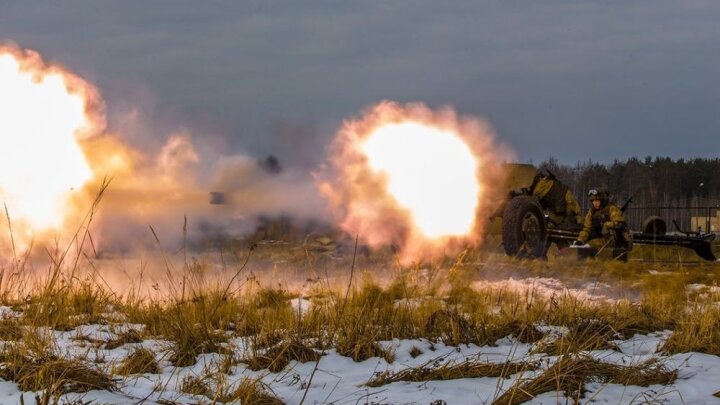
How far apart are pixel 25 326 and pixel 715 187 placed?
85463 millimetres

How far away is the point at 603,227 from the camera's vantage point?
14586 millimetres

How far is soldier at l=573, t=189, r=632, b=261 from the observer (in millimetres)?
14523

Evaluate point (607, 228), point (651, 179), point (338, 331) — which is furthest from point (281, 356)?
point (651, 179)

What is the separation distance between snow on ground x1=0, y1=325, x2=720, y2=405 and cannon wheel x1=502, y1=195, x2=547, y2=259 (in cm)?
822

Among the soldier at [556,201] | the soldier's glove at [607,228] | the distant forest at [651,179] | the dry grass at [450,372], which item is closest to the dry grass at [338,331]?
the dry grass at [450,372]

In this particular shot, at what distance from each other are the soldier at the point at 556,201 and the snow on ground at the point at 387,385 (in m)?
9.61

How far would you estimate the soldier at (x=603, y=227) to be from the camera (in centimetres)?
1452

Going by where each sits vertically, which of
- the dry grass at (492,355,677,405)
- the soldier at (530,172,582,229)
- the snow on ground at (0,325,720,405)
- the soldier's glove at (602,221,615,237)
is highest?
the soldier at (530,172,582,229)

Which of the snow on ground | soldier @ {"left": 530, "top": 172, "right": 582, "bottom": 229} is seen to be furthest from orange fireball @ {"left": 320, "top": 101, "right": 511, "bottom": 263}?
the snow on ground

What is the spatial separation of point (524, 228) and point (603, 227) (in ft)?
5.73

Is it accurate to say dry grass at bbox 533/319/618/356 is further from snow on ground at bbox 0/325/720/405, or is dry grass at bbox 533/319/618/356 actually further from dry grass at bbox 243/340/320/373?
dry grass at bbox 243/340/320/373

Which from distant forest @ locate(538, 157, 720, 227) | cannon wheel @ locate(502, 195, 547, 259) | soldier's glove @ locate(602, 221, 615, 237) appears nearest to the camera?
cannon wheel @ locate(502, 195, 547, 259)

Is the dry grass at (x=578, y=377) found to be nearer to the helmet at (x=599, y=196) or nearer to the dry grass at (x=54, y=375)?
the dry grass at (x=54, y=375)

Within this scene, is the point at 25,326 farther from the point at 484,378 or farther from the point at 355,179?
the point at 355,179
